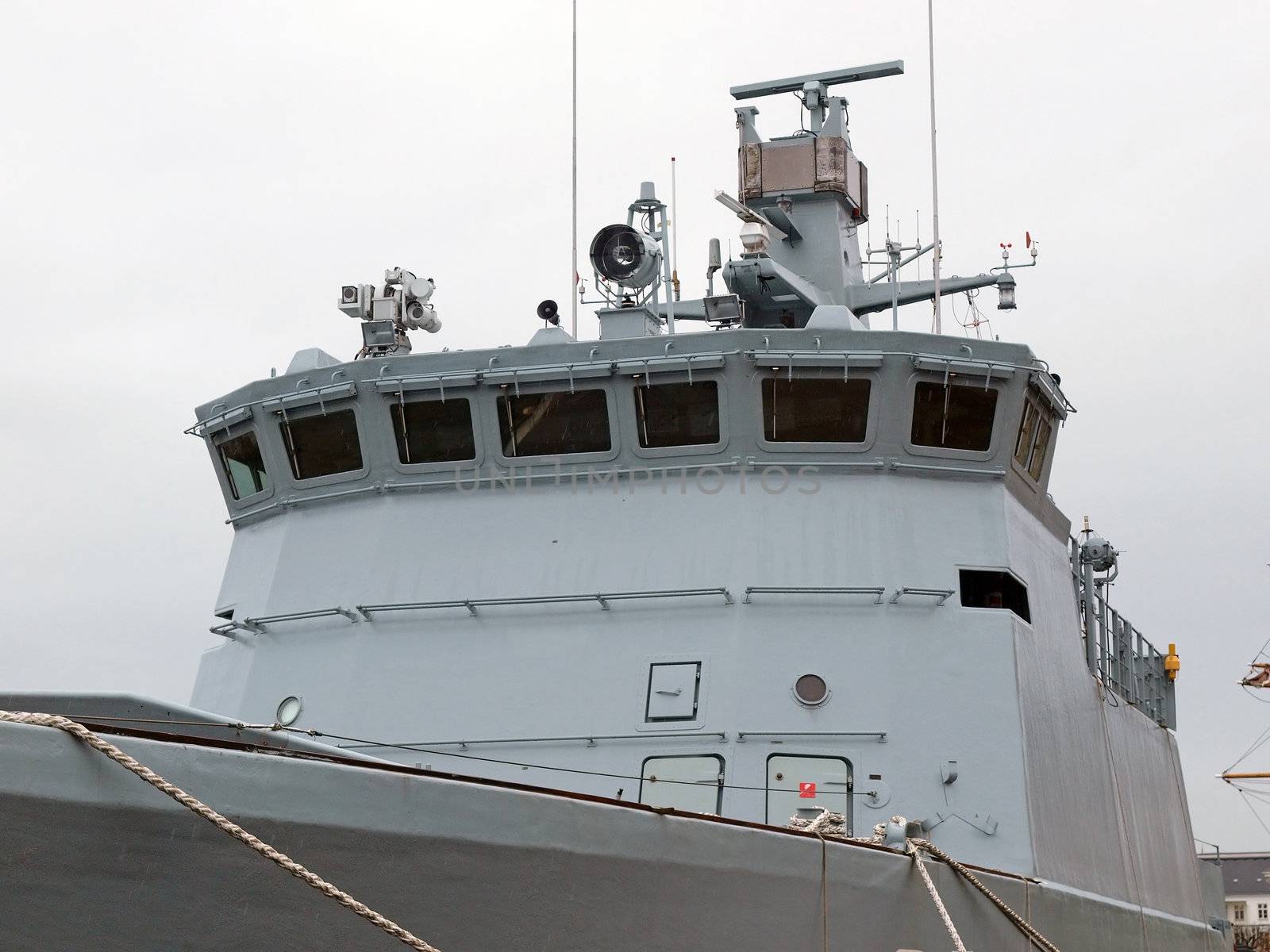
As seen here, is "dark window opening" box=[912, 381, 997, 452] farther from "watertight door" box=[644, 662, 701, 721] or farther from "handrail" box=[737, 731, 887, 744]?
"watertight door" box=[644, 662, 701, 721]

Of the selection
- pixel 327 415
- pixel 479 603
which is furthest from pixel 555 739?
pixel 327 415

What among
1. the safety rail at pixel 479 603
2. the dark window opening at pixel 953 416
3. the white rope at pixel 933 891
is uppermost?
the dark window opening at pixel 953 416

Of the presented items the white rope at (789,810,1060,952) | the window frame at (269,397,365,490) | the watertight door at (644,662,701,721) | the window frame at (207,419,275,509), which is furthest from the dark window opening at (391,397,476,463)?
the white rope at (789,810,1060,952)

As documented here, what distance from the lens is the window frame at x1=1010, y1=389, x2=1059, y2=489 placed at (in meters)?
11.1

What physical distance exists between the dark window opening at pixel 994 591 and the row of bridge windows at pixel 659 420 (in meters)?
0.86

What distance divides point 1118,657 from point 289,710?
8472 millimetres

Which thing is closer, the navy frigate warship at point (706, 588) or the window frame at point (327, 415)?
the navy frigate warship at point (706, 588)

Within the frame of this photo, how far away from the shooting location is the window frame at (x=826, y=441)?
1052 centimetres

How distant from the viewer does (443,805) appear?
598cm

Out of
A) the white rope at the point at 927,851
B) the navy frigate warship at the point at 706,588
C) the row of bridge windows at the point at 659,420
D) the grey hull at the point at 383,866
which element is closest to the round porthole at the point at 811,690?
the navy frigate warship at the point at 706,588

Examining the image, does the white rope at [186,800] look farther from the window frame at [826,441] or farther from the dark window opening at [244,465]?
the dark window opening at [244,465]

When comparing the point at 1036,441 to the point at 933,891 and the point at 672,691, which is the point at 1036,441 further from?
the point at 933,891

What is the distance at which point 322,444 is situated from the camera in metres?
11.3

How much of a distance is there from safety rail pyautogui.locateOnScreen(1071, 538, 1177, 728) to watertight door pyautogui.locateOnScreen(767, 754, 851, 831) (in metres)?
4.20
